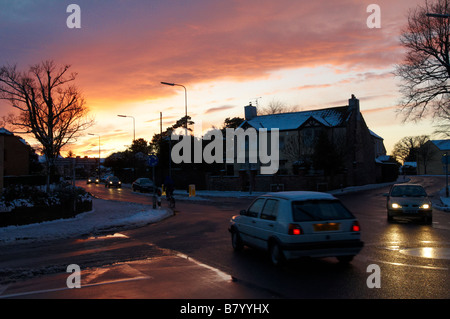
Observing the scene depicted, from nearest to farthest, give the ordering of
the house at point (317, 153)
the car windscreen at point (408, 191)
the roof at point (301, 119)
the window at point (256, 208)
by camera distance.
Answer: the window at point (256, 208) < the car windscreen at point (408, 191) < the house at point (317, 153) < the roof at point (301, 119)

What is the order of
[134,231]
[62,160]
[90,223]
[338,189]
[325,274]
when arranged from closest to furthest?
[325,274], [134,231], [90,223], [62,160], [338,189]

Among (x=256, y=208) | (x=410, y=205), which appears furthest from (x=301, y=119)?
(x=256, y=208)

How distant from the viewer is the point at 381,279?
733 cm

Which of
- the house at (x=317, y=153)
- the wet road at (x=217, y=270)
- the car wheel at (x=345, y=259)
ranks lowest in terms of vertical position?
the wet road at (x=217, y=270)

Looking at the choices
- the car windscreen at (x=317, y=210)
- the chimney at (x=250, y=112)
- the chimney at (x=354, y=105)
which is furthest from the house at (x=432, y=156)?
the car windscreen at (x=317, y=210)

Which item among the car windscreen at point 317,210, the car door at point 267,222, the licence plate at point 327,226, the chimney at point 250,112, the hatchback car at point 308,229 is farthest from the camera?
the chimney at point 250,112

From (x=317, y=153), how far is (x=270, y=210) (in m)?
31.1

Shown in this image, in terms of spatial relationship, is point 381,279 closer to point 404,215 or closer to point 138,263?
point 138,263

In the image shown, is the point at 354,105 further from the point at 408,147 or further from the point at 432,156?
the point at 408,147

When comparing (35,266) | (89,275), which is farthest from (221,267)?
(35,266)

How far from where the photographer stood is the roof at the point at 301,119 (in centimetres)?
4872

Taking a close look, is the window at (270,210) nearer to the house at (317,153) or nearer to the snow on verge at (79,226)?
the snow on verge at (79,226)

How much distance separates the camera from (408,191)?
674 inches

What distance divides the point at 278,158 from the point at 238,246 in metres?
41.7
